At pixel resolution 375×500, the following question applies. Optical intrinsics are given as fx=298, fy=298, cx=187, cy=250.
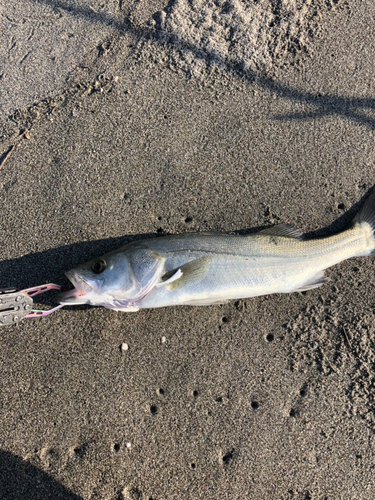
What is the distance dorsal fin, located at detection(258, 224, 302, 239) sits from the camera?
270cm

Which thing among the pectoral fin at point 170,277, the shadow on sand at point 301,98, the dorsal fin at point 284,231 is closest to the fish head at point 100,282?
the pectoral fin at point 170,277

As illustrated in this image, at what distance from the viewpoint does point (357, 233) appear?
271 cm

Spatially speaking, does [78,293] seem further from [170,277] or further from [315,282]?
[315,282]

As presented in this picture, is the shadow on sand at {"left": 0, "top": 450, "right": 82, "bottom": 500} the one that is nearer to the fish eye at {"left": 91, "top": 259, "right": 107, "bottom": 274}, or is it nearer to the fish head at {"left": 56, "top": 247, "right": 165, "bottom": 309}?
the fish head at {"left": 56, "top": 247, "right": 165, "bottom": 309}

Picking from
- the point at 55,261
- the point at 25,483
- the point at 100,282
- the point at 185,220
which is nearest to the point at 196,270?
the point at 185,220

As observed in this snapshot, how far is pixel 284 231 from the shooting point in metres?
2.71

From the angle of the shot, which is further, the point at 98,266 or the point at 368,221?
the point at 368,221

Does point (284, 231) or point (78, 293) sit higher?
point (284, 231)

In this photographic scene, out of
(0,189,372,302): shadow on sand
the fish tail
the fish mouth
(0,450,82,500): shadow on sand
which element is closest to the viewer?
the fish mouth

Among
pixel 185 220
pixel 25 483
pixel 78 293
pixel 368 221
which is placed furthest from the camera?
pixel 185 220

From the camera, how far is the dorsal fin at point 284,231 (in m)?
2.70

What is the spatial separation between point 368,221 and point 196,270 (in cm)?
170

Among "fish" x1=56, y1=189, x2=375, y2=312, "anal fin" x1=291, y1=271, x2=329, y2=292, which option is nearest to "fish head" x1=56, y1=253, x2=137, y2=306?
"fish" x1=56, y1=189, x2=375, y2=312

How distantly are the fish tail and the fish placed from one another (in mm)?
388
